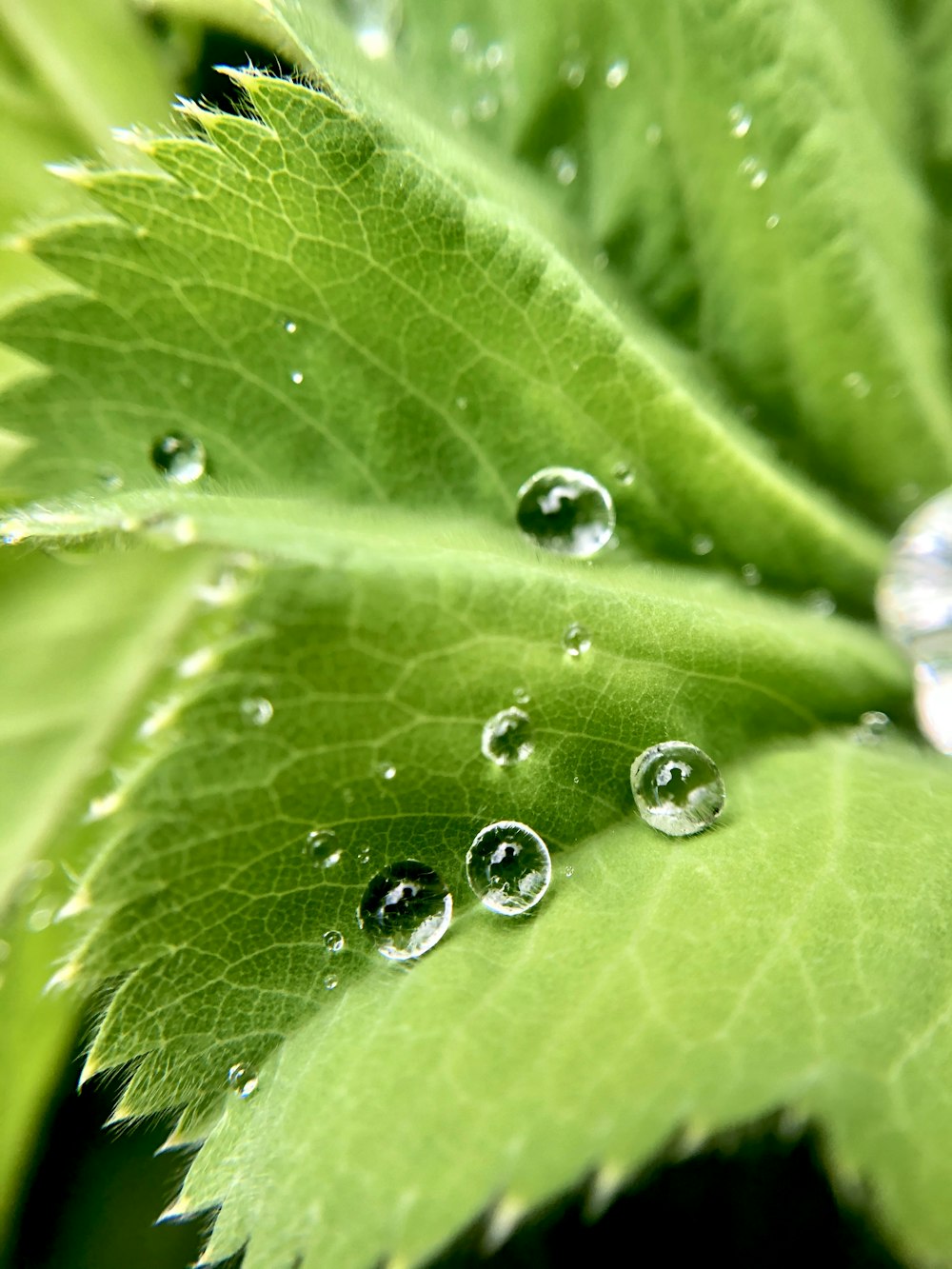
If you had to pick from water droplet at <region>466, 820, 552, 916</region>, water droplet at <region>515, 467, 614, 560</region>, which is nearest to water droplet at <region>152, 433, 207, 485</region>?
water droplet at <region>515, 467, 614, 560</region>

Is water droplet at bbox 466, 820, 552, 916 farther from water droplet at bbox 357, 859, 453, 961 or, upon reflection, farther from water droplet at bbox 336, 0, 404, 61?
water droplet at bbox 336, 0, 404, 61

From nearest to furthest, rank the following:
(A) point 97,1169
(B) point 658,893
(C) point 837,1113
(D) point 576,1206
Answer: (C) point 837,1113 < (B) point 658,893 < (D) point 576,1206 < (A) point 97,1169

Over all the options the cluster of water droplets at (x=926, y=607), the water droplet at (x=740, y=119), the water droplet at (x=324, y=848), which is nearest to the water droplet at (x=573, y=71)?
the water droplet at (x=740, y=119)

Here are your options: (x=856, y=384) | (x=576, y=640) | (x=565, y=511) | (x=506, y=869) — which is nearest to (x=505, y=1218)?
(x=506, y=869)

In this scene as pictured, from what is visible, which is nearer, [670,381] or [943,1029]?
[943,1029]

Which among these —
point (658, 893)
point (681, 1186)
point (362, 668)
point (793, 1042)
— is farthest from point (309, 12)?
point (681, 1186)

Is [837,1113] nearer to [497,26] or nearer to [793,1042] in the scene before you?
[793,1042]
